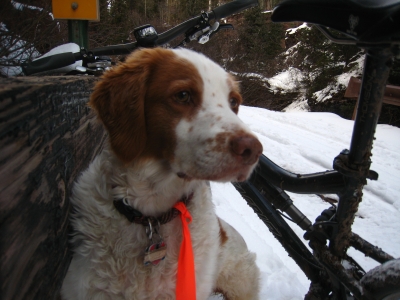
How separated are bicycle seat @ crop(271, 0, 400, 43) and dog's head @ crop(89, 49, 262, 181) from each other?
469mm

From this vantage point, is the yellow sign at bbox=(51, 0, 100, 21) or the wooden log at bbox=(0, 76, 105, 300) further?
the yellow sign at bbox=(51, 0, 100, 21)

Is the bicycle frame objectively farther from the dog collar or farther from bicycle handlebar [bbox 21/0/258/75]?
bicycle handlebar [bbox 21/0/258/75]

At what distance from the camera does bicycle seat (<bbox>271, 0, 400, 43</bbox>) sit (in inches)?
45.6

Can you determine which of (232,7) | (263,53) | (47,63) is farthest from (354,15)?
(263,53)

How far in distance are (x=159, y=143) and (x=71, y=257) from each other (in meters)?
0.61

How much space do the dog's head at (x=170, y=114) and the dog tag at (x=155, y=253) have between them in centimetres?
→ 32

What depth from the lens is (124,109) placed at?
4.52ft

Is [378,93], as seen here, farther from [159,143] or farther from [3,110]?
[3,110]

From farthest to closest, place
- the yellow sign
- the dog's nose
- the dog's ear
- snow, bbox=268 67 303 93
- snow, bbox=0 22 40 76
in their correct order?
snow, bbox=268 67 303 93, snow, bbox=0 22 40 76, the yellow sign, the dog's ear, the dog's nose

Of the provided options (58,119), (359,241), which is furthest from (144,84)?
(359,241)

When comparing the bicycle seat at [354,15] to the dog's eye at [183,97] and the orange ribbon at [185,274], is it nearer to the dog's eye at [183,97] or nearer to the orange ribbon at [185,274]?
the dog's eye at [183,97]

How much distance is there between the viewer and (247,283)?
80.4 inches

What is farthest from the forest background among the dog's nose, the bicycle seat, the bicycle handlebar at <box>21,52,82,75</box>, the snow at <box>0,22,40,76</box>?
the dog's nose

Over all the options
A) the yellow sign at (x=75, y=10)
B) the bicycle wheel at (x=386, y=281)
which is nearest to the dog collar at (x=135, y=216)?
the bicycle wheel at (x=386, y=281)
